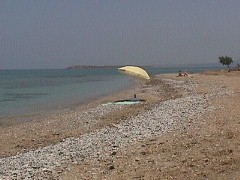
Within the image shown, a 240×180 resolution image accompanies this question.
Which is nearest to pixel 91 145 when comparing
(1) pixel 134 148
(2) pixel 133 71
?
(1) pixel 134 148

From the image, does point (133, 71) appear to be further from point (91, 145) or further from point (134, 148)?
point (134, 148)

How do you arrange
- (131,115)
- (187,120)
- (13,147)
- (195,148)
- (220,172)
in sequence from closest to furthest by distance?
(220,172), (195,148), (13,147), (187,120), (131,115)

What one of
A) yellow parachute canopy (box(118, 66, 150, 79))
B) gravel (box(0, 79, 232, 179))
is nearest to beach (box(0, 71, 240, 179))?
gravel (box(0, 79, 232, 179))

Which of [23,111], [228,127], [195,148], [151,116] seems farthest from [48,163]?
[23,111]

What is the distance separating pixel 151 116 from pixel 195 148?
716 centimetres

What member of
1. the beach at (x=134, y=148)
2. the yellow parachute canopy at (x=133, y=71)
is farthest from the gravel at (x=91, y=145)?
the yellow parachute canopy at (x=133, y=71)

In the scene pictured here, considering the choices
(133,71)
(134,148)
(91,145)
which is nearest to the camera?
(134,148)

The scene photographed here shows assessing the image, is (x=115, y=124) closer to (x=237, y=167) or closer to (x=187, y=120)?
(x=187, y=120)

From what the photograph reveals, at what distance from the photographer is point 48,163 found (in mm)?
11570

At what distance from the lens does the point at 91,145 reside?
44.3 ft

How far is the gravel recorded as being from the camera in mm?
11123

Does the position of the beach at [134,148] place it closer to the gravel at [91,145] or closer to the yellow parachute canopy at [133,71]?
the gravel at [91,145]

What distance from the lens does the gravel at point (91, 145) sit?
36.5 feet

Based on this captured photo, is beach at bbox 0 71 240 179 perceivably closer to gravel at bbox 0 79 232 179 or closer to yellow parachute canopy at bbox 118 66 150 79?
gravel at bbox 0 79 232 179
